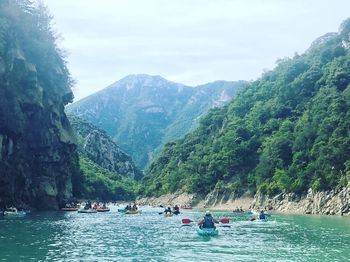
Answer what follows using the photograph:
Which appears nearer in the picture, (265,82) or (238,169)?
(238,169)

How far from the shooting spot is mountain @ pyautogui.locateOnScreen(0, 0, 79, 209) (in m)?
72.6

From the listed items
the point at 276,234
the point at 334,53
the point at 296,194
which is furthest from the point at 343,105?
the point at 276,234

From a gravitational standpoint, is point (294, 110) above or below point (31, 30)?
below

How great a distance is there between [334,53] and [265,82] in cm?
2653

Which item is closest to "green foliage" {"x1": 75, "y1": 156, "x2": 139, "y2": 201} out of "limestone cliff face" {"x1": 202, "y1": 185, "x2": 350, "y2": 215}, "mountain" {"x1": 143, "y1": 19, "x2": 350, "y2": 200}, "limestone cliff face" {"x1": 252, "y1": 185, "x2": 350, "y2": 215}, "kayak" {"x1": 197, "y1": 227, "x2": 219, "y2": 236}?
"mountain" {"x1": 143, "y1": 19, "x2": 350, "y2": 200}

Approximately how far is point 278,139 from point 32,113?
4913 centimetres

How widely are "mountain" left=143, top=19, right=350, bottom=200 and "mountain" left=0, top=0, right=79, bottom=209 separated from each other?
3724 cm

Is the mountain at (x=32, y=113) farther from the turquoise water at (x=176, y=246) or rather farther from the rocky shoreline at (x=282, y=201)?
the turquoise water at (x=176, y=246)

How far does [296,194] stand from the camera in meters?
83.7

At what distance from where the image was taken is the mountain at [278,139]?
8194cm

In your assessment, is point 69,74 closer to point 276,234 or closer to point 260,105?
point 260,105

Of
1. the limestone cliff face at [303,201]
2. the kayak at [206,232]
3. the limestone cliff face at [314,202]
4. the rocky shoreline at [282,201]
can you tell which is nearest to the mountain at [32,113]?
the rocky shoreline at [282,201]

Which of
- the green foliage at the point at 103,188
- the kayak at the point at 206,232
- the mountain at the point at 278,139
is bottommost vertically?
the green foliage at the point at 103,188

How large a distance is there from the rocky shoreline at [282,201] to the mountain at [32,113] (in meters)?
30.9
